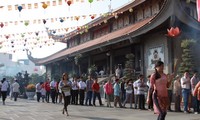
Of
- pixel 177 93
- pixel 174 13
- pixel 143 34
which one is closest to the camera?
pixel 177 93

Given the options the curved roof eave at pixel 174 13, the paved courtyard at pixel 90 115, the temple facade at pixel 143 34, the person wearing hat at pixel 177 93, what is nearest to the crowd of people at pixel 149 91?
the person wearing hat at pixel 177 93

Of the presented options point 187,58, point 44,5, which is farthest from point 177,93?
point 44,5

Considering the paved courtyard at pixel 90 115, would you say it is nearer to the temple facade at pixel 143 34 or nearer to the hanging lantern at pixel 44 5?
the temple facade at pixel 143 34

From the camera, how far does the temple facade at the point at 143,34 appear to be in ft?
55.0

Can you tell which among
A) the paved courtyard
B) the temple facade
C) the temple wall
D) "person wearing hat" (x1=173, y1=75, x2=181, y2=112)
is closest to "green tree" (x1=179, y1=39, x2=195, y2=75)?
the temple facade

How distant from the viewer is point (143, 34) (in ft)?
65.0

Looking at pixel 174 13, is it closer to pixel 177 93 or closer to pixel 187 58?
pixel 187 58

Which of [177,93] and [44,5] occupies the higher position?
[44,5]

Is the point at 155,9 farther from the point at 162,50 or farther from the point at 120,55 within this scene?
the point at 120,55

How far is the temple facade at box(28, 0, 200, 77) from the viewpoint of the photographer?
55.0 ft

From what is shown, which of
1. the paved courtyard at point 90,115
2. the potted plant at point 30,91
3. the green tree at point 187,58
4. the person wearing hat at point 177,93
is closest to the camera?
the paved courtyard at point 90,115

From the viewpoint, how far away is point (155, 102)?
22.7ft

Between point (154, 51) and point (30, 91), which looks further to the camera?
point (30, 91)

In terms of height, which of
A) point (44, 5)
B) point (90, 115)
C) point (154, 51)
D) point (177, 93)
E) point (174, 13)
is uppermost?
point (44, 5)
